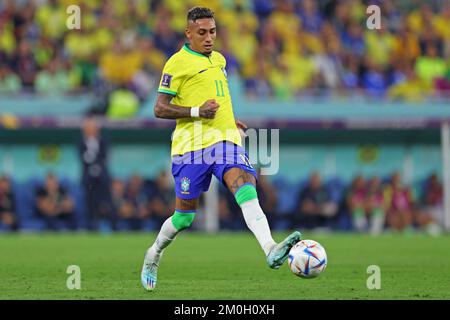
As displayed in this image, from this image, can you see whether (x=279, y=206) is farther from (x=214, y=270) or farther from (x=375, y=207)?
(x=214, y=270)

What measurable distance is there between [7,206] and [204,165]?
47.1 feet

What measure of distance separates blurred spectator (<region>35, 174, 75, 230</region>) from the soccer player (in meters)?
13.6

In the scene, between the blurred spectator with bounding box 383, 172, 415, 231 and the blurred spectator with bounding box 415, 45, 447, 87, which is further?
the blurred spectator with bounding box 415, 45, 447, 87

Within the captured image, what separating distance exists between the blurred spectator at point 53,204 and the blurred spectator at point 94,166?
0.74m

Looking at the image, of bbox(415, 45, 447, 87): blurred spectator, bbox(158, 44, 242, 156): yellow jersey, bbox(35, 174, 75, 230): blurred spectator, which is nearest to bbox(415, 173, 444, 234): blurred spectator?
bbox(415, 45, 447, 87): blurred spectator

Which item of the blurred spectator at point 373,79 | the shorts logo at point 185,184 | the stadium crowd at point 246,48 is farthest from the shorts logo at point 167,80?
the blurred spectator at point 373,79

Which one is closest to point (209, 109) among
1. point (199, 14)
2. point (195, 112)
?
point (195, 112)

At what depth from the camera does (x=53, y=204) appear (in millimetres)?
23953

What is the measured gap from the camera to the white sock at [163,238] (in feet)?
34.8

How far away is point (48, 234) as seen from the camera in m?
22.6

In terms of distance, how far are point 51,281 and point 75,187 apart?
534 inches

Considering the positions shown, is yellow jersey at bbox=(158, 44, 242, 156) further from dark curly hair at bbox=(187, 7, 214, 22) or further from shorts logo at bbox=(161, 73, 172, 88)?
dark curly hair at bbox=(187, 7, 214, 22)

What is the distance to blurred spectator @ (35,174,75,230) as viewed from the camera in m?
23.9
